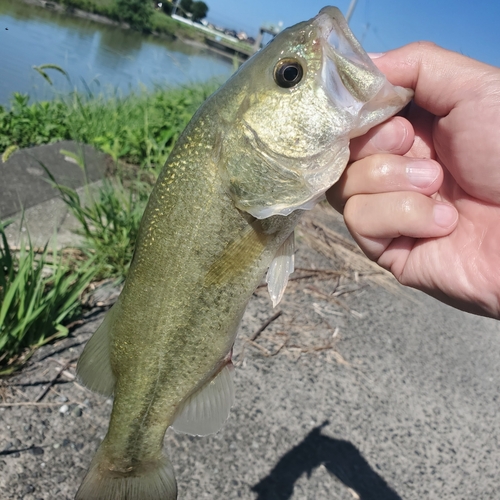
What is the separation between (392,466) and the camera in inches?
136

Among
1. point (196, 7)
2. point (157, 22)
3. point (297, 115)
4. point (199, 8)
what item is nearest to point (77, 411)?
point (297, 115)

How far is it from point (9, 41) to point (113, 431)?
40.0 ft

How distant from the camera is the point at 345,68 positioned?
4.98ft

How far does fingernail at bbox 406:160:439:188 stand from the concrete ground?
2.16 meters

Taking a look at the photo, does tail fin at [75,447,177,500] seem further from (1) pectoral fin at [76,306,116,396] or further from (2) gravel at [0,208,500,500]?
(2) gravel at [0,208,500,500]

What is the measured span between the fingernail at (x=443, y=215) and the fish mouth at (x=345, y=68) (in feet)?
1.99

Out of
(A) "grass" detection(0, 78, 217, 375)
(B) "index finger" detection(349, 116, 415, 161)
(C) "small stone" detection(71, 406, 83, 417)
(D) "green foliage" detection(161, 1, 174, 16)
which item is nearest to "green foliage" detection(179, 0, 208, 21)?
(A) "grass" detection(0, 78, 217, 375)

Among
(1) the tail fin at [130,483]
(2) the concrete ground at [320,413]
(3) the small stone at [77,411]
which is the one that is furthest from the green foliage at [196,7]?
(1) the tail fin at [130,483]

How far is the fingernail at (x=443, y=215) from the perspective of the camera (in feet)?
6.15

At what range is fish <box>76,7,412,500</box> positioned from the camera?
157 centimetres

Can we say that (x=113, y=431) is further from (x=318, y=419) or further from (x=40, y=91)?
(x=40, y=91)

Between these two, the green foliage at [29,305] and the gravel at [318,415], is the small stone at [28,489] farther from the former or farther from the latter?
the green foliage at [29,305]

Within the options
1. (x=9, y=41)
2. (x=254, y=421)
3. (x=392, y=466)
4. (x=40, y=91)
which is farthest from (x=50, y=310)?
(x=9, y=41)

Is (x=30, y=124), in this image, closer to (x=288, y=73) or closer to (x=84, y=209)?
(x=84, y=209)
